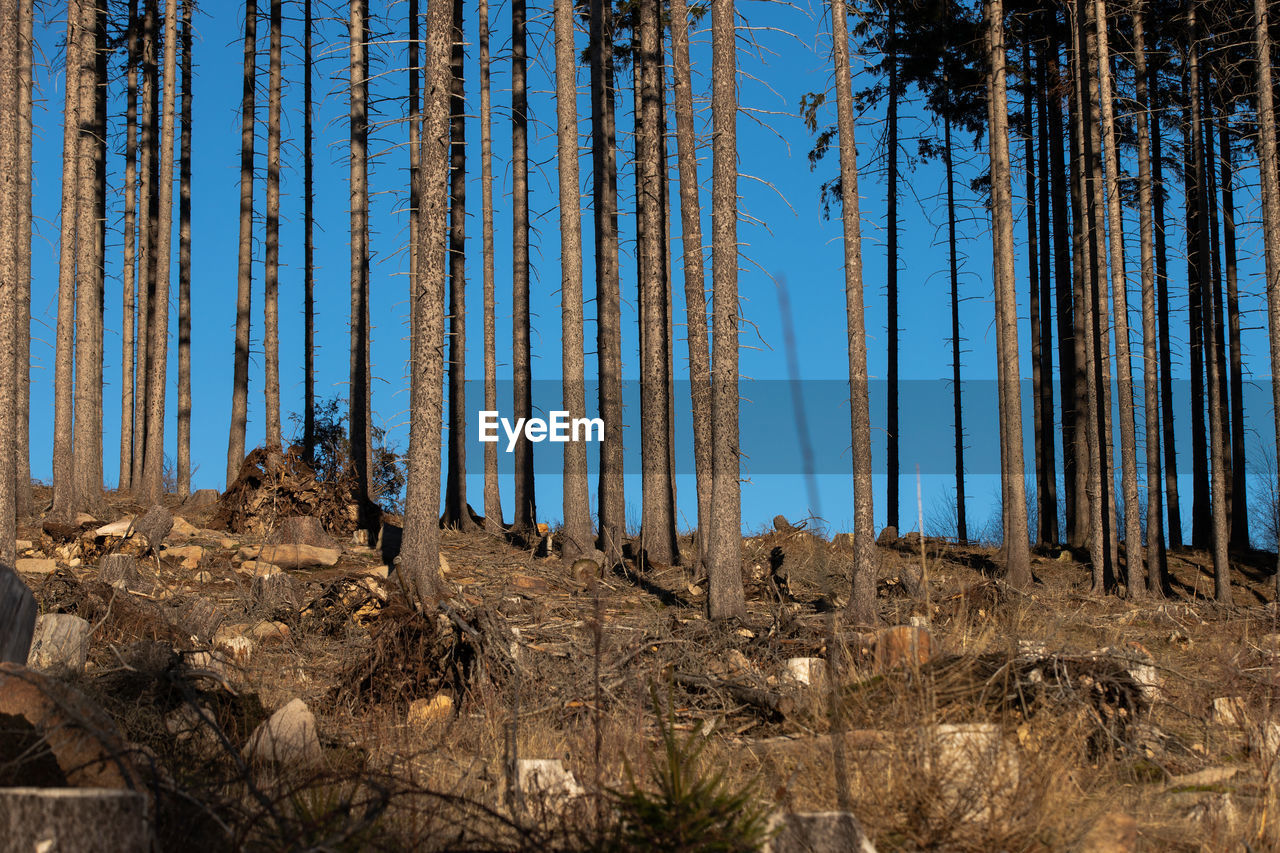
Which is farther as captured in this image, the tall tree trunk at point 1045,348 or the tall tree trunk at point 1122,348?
the tall tree trunk at point 1045,348

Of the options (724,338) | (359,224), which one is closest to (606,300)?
(359,224)

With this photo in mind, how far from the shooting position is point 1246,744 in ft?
21.4

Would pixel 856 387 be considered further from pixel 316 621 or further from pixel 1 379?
pixel 1 379

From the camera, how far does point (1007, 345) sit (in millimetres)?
16266

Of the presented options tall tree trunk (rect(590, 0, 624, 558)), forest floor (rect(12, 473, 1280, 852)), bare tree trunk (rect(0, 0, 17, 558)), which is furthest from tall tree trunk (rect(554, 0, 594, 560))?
bare tree trunk (rect(0, 0, 17, 558))

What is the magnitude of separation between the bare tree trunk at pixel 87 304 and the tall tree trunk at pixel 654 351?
10.3 meters

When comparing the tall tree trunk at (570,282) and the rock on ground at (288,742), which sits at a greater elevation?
the tall tree trunk at (570,282)

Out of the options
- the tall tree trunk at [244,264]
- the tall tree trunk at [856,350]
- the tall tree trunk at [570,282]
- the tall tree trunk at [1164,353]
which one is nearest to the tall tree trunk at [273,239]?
the tall tree trunk at [244,264]

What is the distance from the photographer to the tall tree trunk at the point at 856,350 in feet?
38.5

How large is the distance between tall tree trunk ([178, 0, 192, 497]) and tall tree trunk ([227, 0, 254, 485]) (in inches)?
71.4

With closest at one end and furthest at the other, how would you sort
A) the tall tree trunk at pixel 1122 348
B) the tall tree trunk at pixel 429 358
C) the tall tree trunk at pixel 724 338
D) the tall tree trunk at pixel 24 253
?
the tall tree trunk at pixel 724 338, the tall tree trunk at pixel 429 358, the tall tree trunk at pixel 24 253, the tall tree trunk at pixel 1122 348

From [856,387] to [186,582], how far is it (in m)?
9.01

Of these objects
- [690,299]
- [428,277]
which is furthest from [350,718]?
[690,299]

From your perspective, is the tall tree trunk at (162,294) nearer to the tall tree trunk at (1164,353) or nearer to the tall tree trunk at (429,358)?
the tall tree trunk at (429,358)
